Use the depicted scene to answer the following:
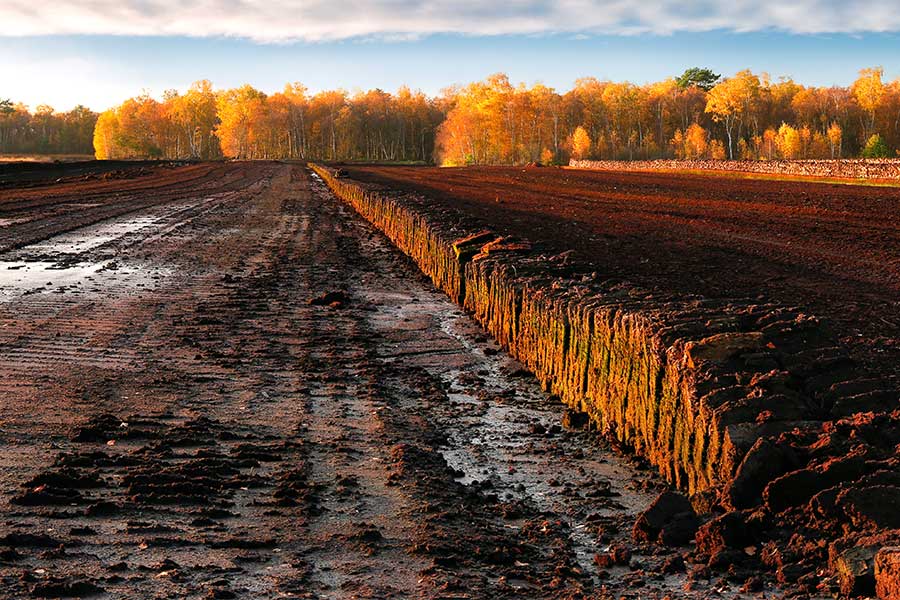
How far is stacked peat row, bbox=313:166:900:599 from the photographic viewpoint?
461 cm

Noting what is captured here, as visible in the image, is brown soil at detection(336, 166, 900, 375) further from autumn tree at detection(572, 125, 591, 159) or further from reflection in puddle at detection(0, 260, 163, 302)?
autumn tree at detection(572, 125, 591, 159)

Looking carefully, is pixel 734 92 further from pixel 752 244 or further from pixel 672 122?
pixel 752 244

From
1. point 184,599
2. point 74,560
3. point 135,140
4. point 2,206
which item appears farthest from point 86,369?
point 135,140

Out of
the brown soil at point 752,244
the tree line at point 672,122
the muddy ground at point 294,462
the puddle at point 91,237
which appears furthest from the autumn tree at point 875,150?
the muddy ground at point 294,462

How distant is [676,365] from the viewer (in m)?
6.27

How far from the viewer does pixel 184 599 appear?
4.26 m

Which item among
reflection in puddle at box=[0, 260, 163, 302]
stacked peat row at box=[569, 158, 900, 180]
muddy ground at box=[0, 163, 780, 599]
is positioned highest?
stacked peat row at box=[569, 158, 900, 180]

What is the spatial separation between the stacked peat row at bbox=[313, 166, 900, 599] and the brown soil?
1.19 m

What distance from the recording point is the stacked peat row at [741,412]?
15.1ft

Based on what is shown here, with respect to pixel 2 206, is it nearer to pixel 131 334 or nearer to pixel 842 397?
pixel 131 334

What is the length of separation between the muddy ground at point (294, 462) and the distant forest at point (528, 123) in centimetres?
10639

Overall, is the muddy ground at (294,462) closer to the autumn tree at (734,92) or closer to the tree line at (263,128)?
the autumn tree at (734,92)

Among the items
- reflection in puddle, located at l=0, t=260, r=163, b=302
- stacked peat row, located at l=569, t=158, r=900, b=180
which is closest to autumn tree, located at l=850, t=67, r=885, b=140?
stacked peat row, located at l=569, t=158, r=900, b=180

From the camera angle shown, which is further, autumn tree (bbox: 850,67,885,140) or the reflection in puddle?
autumn tree (bbox: 850,67,885,140)
